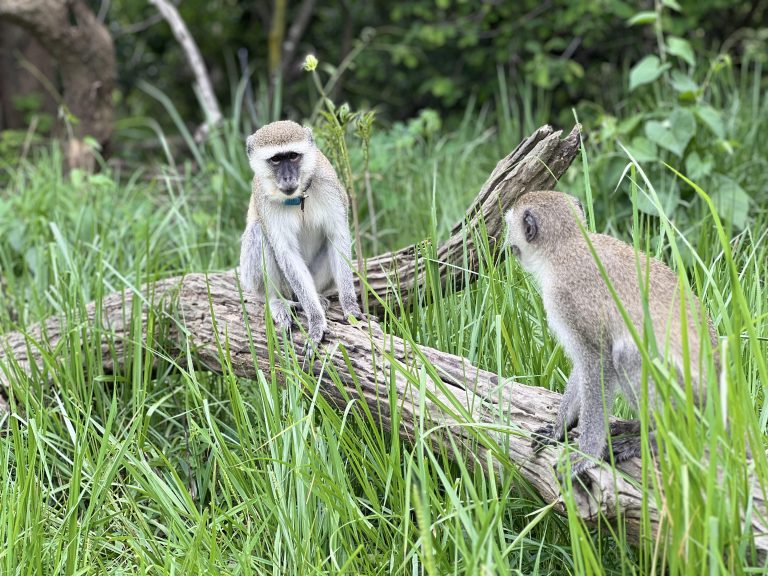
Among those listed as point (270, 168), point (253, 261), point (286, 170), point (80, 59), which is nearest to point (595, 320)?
point (286, 170)

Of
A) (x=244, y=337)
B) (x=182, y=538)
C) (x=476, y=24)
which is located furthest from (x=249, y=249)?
(x=476, y=24)

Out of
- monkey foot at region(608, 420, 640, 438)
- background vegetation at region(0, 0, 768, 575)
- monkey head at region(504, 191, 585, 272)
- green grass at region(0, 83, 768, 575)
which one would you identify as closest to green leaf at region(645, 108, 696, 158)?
background vegetation at region(0, 0, 768, 575)

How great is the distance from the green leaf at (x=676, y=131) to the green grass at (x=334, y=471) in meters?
0.51

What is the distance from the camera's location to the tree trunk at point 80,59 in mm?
7738

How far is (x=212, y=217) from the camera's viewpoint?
623 cm

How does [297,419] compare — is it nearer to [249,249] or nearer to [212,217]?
[249,249]

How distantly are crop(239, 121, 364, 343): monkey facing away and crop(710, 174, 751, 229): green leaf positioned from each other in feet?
7.80

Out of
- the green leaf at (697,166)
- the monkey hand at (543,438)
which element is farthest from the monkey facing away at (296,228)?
the green leaf at (697,166)

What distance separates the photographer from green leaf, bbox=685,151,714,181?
550 cm

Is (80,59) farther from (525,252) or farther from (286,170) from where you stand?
(525,252)

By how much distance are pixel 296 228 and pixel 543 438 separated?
2.03 m

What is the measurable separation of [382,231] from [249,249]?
1588mm

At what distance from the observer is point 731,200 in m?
5.46

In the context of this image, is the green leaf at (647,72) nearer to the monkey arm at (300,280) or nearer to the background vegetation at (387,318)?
the background vegetation at (387,318)
